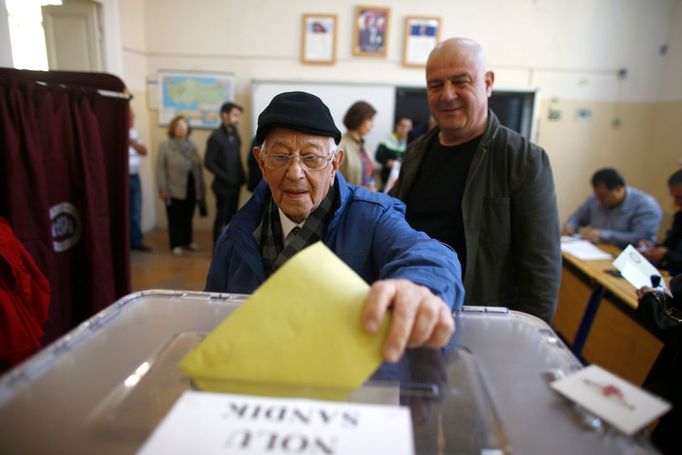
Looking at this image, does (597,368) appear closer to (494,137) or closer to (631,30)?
(494,137)

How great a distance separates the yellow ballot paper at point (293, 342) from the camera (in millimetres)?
403

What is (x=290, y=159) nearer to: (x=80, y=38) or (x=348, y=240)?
(x=348, y=240)

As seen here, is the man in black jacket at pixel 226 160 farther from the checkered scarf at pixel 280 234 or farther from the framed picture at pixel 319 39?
the checkered scarf at pixel 280 234

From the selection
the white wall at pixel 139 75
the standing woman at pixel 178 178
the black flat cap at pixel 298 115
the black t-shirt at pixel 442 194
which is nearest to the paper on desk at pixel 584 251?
the black t-shirt at pixel 442 194

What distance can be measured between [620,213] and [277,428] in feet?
11.7

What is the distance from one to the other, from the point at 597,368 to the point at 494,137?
1178 millimetres

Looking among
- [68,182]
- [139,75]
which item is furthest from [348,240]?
[139,75]

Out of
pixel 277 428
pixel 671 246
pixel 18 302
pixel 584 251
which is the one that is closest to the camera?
pixel 277 428

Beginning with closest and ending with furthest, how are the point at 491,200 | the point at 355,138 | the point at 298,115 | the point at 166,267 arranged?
the point at 298,115 < the point at 491,200 < the point at 355,138 < the point at 166,267

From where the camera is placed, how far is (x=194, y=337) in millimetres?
592

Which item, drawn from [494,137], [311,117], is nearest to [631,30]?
[494,137]

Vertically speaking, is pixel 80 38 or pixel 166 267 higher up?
pixel 80 38

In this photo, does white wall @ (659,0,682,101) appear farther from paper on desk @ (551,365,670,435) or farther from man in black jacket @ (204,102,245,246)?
paper on desk @ (551,365,670,435)

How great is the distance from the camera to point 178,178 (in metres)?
4.65
